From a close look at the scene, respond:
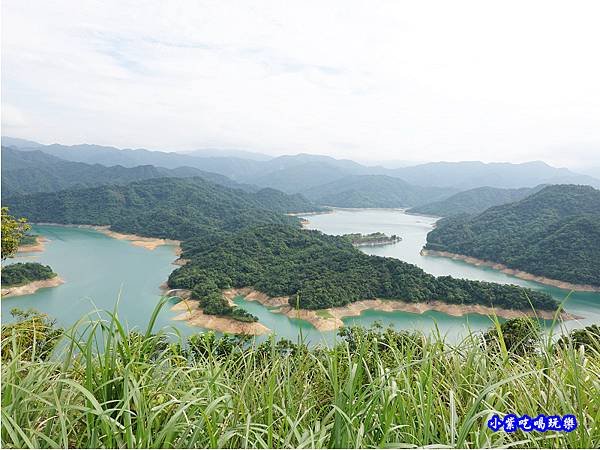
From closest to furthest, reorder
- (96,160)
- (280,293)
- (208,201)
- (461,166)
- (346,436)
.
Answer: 1. (346,436)
2. (280,293)
3. (208,201)
4. (96,160)
5. (461,166)

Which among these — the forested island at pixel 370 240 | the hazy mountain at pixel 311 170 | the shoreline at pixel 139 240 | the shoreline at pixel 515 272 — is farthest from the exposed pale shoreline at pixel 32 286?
the hazy mountain at pixel 311 170

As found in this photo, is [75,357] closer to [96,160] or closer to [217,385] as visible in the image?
[217,385]

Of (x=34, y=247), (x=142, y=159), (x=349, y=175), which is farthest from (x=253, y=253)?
(x=142, y=159)

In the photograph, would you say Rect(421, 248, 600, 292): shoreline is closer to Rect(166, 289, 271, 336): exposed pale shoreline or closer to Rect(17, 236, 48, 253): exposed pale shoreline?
Rect(166, 289, 271, 336): exposed pale shoreline

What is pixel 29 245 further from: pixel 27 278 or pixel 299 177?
pixel 299 177

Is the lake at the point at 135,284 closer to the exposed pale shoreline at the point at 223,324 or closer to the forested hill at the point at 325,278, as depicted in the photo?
the exposed pale shoreline at the point at 223,324

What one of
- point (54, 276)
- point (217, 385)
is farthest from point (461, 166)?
point (217, 385)

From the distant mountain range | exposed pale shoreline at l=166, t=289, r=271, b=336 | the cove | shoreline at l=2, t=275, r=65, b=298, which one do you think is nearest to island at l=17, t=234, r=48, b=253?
the cove
